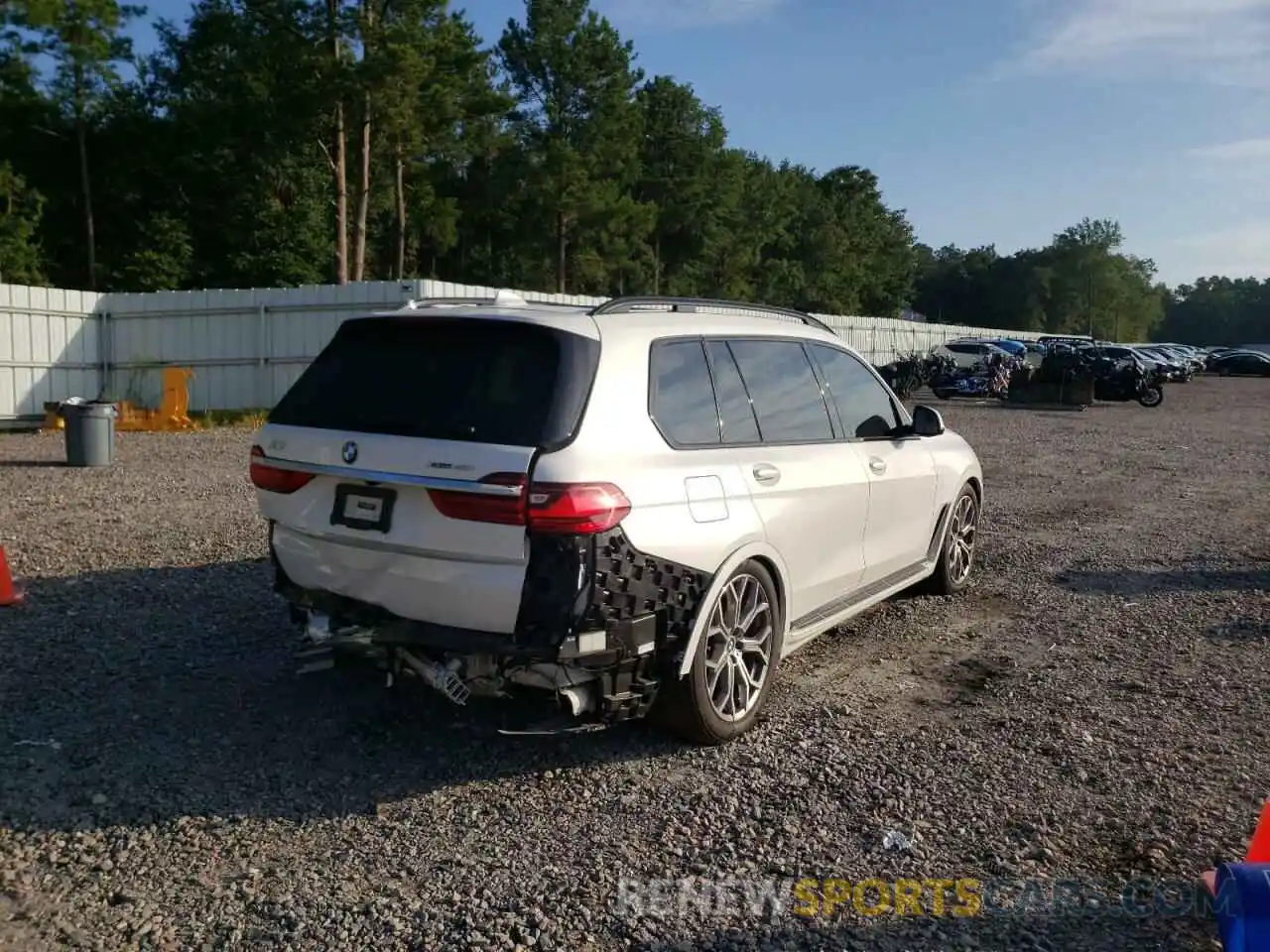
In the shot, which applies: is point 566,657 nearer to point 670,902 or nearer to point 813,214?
point 670,902

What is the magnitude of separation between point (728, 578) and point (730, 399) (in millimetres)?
847

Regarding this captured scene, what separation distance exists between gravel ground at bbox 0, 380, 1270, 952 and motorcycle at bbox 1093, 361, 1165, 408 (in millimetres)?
22816

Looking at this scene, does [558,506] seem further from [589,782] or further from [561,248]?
[561,248]

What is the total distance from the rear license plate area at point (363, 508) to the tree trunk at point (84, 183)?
4121cm

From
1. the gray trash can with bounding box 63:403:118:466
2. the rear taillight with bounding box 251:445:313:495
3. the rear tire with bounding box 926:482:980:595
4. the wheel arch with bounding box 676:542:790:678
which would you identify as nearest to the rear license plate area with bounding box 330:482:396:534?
the rear taillight with bounding box 251:445:313:495

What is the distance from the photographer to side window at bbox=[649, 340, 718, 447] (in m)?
4.26

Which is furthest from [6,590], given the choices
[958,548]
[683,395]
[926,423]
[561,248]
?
[561,248]

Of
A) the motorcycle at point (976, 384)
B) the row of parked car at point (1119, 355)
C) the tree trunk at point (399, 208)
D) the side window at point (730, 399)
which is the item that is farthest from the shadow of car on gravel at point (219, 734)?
the tree trunk at point (399, 208)

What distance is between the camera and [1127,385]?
2780 centimetres

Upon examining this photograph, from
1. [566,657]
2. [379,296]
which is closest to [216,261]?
[379,296]

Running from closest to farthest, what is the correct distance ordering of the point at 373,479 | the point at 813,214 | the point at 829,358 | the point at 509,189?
1. the point at 373,479
2. the point at 829,358
3. the point at 509,189
4. the point at 813,214

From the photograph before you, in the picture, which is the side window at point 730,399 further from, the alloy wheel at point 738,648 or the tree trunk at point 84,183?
the tree trunk at point 84,183

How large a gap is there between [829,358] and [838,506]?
0.91 m

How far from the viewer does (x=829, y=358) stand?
5637 mm
